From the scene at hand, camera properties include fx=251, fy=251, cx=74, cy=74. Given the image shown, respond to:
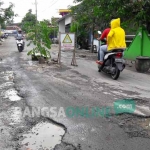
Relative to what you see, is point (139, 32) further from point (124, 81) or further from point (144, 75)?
point (124, 81)

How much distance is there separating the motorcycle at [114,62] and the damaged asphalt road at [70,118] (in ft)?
0.98

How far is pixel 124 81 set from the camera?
740 cm

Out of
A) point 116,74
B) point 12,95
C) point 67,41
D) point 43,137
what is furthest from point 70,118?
point 67,41

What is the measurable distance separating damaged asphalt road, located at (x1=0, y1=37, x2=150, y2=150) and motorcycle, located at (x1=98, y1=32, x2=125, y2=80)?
297 millimetres

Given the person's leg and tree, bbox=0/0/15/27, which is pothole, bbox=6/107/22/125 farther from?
tree, bbox=0/0/15/27

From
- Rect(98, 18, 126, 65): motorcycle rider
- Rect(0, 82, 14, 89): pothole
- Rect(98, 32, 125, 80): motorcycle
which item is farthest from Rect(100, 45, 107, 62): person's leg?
Rect(0, 82, 14, 89): pothole

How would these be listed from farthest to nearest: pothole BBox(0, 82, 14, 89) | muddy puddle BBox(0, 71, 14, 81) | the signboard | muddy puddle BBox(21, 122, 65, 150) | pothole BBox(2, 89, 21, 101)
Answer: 1. the signboard
2. muddy puddle BBox(0, 71, 14, 81)
3. pothole BBox(0, 82, 14, 89)
4. pothole BBox(2, 89, 21, 101)
5. muddy puddle BBox(21, 122, 65, 150)

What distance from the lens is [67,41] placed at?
1032 centimetres

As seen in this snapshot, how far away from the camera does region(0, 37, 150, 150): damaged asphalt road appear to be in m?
3.32

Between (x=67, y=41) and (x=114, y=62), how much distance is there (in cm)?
325

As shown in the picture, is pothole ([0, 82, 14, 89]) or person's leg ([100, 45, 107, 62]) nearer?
pothole ([0, 82, 14, 89])

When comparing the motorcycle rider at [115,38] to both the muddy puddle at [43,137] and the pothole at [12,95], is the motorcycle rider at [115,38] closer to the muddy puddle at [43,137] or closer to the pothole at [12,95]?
the pothole at [12,95]

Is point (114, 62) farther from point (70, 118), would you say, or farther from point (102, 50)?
point (70, 118)

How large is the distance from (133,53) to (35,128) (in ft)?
31.0
